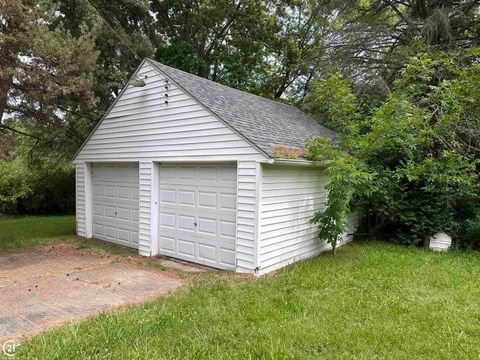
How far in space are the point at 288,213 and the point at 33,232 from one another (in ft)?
27.9

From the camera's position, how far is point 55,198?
1572cm

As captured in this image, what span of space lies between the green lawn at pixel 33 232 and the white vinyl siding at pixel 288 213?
607cm

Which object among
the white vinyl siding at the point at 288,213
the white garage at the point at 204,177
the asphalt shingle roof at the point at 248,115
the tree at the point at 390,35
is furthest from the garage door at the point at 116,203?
the tree at the point at 390,35

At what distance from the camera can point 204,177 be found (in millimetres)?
6777

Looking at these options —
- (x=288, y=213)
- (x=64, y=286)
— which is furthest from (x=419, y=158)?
(x=64, y=286)

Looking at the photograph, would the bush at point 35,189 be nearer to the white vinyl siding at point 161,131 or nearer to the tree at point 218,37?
the white vinyl siding at point 161,131

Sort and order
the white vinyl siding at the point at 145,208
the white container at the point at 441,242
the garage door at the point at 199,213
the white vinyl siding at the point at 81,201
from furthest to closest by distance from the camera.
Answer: the white vinyl siding at the point at 81,201
the white container at the point at 441,242
the white vinyl siding at the point at 145,208
the garage door at the point at 199,213

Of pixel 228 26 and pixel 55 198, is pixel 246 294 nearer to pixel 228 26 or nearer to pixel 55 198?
pixel 55 198

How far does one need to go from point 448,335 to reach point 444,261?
3709 millimetres

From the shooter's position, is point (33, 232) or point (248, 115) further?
point (33, 232)

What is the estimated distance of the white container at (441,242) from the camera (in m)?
8.13

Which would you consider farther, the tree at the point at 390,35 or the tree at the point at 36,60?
the tree at the point at 390,35

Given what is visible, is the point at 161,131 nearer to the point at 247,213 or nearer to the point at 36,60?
the point at 247,213

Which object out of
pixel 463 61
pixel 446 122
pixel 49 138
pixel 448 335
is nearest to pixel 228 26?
pixel 49 138
